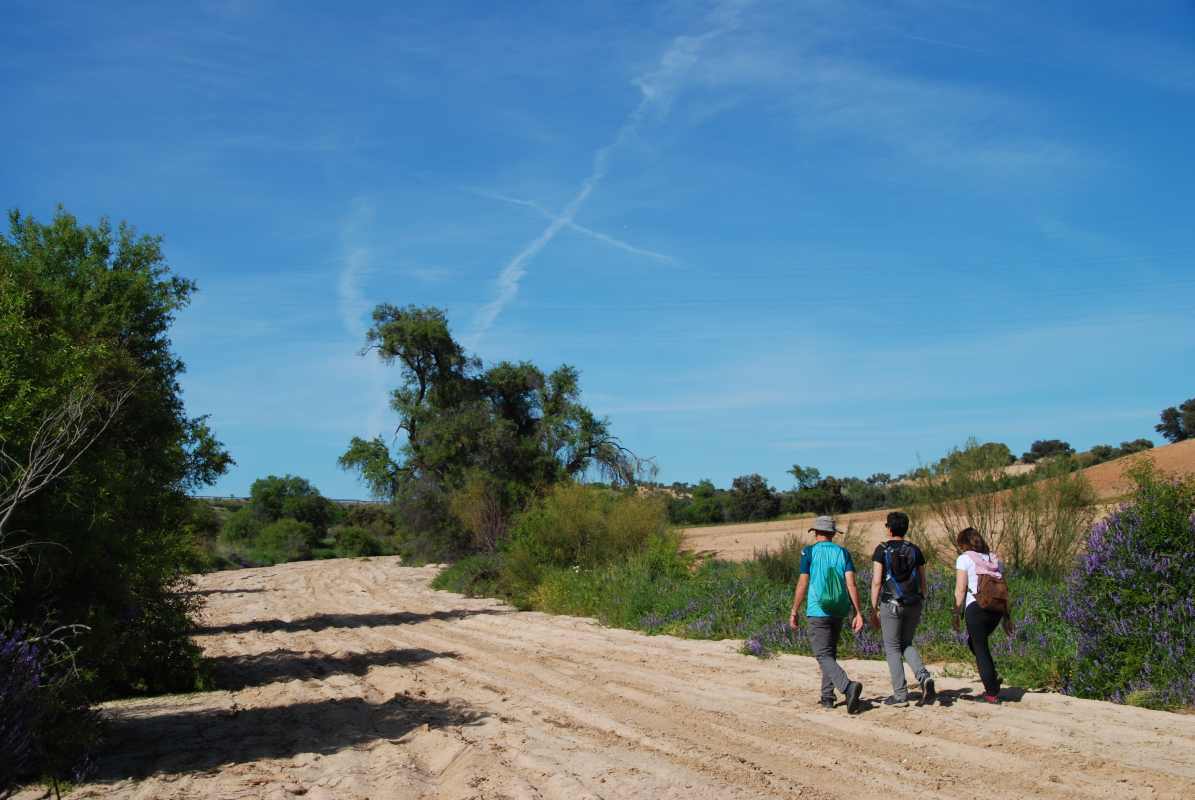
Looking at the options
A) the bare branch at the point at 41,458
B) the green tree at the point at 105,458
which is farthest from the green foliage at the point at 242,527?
the bare branch at the point at 41,458

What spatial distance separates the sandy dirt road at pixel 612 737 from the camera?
691 centimetres

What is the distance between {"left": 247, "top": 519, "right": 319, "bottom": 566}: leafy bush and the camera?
68562mm

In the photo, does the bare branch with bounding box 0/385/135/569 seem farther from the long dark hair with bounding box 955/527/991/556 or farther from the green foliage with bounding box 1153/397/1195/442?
the green foliage with bounding box 1153/397/1195/442

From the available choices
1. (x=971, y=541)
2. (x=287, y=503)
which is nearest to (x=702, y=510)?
(x=287, y=503)

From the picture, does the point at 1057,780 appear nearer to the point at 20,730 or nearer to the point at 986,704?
the point at 986,704

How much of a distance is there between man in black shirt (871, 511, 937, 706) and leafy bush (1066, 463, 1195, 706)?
5.42 ft

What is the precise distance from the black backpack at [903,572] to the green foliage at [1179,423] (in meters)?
61.9

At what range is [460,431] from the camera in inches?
1513

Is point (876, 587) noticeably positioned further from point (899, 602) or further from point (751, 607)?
point (751, 607)

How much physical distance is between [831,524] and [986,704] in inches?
86.5

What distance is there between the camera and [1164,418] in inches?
2584

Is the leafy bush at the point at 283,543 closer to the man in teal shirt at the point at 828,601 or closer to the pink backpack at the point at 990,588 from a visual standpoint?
the man in teal shirt at the point at 828,601

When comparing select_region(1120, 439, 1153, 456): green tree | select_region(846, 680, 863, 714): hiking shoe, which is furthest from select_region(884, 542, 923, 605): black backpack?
select_region(1120, 439, 1153, 456): green tree

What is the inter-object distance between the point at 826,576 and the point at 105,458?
743cm
